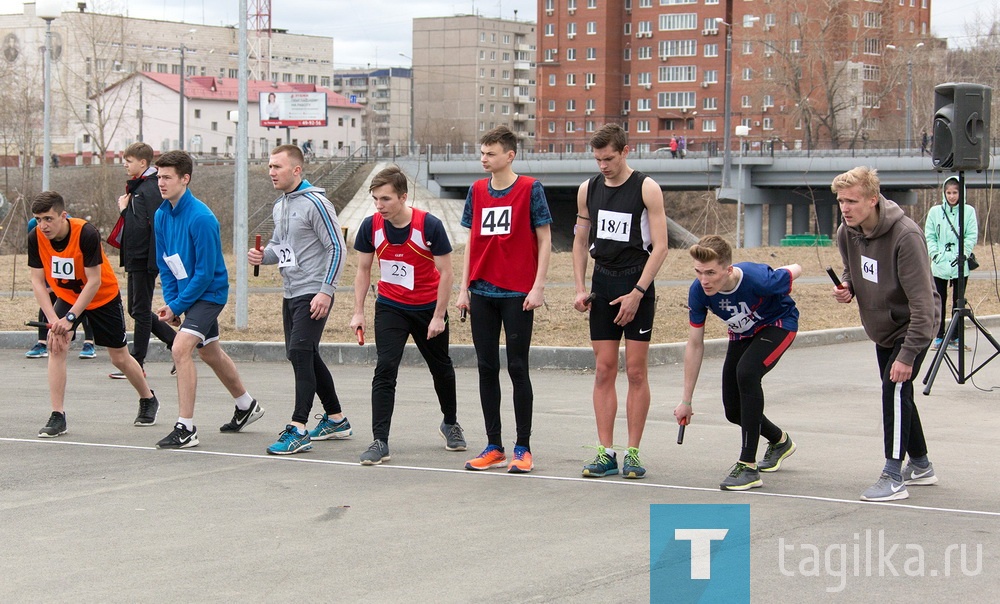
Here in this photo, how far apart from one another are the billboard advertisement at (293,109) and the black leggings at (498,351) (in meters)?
91.4

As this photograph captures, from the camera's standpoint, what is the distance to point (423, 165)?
230 feet

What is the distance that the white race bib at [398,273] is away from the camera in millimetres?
7949

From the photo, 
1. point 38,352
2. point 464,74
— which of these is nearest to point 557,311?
point 38,352

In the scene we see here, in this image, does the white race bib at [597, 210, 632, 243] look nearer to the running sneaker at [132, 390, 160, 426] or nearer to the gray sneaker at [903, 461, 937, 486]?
the gray sneaker at [903, 461, 937, 486]

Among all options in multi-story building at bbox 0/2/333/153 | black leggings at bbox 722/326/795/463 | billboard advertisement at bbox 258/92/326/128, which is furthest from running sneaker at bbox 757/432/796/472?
multi-story building at bbox 0/2/333/153

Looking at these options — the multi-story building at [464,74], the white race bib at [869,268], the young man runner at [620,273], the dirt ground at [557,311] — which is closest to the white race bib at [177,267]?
the young man runner at [620,273]

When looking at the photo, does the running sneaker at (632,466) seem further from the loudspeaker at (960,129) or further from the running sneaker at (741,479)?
the loudspeaker at (960,129)

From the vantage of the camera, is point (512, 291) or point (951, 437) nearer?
point (512, 291)

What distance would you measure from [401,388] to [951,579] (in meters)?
7.17

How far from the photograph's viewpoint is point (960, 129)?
9586mm

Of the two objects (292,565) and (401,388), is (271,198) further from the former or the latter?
(292,565)

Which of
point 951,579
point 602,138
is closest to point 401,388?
point 602,138

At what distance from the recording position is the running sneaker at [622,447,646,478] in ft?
23.6
